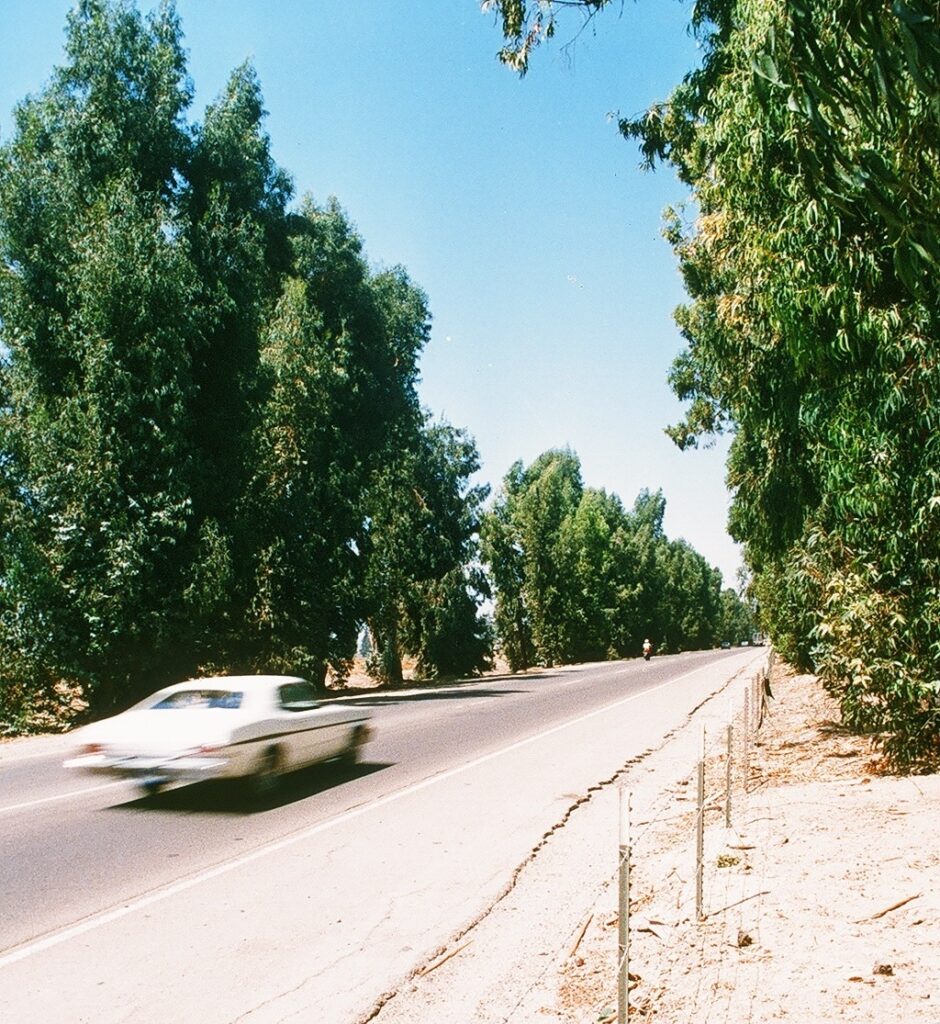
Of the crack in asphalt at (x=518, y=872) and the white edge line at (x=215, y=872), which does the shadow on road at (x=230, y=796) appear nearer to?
the white edge line at (x=215, y=872)

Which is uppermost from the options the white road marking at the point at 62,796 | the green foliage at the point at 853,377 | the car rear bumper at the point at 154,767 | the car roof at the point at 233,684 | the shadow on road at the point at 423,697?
the green foliage at the point at 853,377

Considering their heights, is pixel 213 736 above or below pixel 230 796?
above

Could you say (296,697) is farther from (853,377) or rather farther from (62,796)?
(853,377)

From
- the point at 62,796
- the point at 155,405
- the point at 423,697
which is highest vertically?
the point at 155,405

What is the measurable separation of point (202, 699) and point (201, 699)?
0.04ft

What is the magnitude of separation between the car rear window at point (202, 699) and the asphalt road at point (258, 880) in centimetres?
108

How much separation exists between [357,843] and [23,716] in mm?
15210

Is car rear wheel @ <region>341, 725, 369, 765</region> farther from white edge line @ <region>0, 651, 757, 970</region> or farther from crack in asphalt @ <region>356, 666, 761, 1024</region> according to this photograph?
crack in asphalt @ <region>356, 666, 761, 1024</region>

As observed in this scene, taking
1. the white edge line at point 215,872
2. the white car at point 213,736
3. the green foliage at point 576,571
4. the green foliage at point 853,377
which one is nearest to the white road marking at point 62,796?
the white car at point 213,736

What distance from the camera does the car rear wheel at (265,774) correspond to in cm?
948

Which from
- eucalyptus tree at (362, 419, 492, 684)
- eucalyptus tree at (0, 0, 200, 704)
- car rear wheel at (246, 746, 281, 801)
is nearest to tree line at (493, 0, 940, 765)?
car rear wheel at (246, 746, 281, 801)

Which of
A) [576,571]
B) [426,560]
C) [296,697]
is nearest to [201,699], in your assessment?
[296,697]

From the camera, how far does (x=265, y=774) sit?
9.63m

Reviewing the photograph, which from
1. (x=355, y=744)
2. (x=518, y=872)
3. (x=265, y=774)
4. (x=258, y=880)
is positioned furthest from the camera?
(x=355, y=744)
